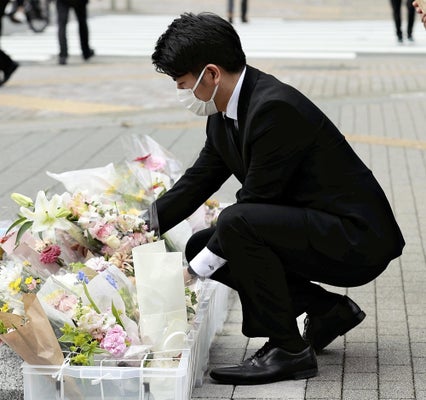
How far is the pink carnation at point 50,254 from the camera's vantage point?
4.15 meters

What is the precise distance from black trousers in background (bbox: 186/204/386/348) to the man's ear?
1.50 ft

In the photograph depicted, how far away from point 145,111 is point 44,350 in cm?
684

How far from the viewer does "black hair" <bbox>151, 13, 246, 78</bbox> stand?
3684 mm

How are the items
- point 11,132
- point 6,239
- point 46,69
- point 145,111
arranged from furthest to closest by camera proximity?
point 46,69 → point 145,111 → point 11,132 → point 6,239

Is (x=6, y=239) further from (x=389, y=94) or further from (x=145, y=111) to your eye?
(x=389, y=94)

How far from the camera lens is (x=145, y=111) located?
1016 cm

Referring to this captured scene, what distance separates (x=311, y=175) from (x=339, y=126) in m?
5.42

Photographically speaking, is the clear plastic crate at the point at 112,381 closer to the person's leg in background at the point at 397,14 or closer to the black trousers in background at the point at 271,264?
the black trousers in background at the point at 271,264

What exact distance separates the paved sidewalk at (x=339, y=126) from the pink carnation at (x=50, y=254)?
1.68 ft

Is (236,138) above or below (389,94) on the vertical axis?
above

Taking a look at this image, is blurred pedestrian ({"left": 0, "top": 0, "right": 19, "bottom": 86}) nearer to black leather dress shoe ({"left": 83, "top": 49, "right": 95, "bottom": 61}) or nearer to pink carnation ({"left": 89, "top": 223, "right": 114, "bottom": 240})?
black leather dress shoe ({"left": 83, "top": 49, "right": 95, "bottom": 61})

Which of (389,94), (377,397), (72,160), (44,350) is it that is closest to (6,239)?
(44,350)

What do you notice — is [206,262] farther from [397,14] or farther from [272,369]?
[397,14]

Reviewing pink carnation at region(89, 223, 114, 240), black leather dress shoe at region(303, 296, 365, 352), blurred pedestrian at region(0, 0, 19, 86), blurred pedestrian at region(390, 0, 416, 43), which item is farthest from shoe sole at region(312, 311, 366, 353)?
blurred pedestrian at region(390, 0, 416, 43)
